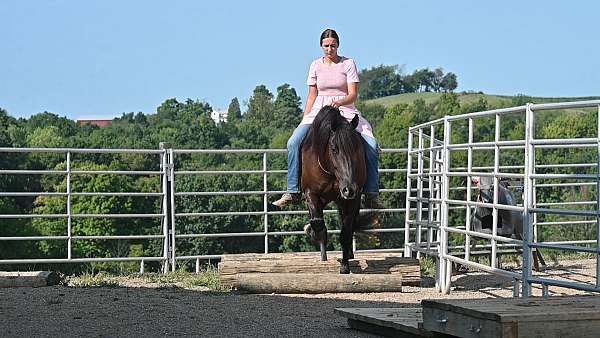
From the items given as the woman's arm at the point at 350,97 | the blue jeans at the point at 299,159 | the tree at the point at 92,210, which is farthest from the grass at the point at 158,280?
the tree at the point at 92,210

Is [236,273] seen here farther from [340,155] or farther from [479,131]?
[479,131]

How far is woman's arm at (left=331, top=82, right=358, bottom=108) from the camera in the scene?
11.0 meters

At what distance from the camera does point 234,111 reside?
139500 millimetres

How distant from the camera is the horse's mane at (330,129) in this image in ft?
34.0

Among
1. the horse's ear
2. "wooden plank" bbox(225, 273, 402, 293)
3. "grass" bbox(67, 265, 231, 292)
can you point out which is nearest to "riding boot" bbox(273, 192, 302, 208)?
the horse's ear

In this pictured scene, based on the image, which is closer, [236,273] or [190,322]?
[190,322]

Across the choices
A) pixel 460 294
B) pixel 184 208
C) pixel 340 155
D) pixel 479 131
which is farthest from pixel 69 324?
pixel 479 131

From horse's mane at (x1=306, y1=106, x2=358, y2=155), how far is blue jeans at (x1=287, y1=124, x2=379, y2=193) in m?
0.25

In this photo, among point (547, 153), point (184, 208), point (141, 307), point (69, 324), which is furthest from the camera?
point (184, 208)

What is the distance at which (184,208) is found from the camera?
53.9 metres

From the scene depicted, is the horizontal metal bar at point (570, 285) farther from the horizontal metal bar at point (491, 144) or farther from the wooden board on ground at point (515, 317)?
the wooden board on ground at point (515, 317)

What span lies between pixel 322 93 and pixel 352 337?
14.9ft

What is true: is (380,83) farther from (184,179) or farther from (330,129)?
(330,129)

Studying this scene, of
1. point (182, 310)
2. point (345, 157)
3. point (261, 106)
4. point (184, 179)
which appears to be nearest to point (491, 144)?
point (345, 157)
